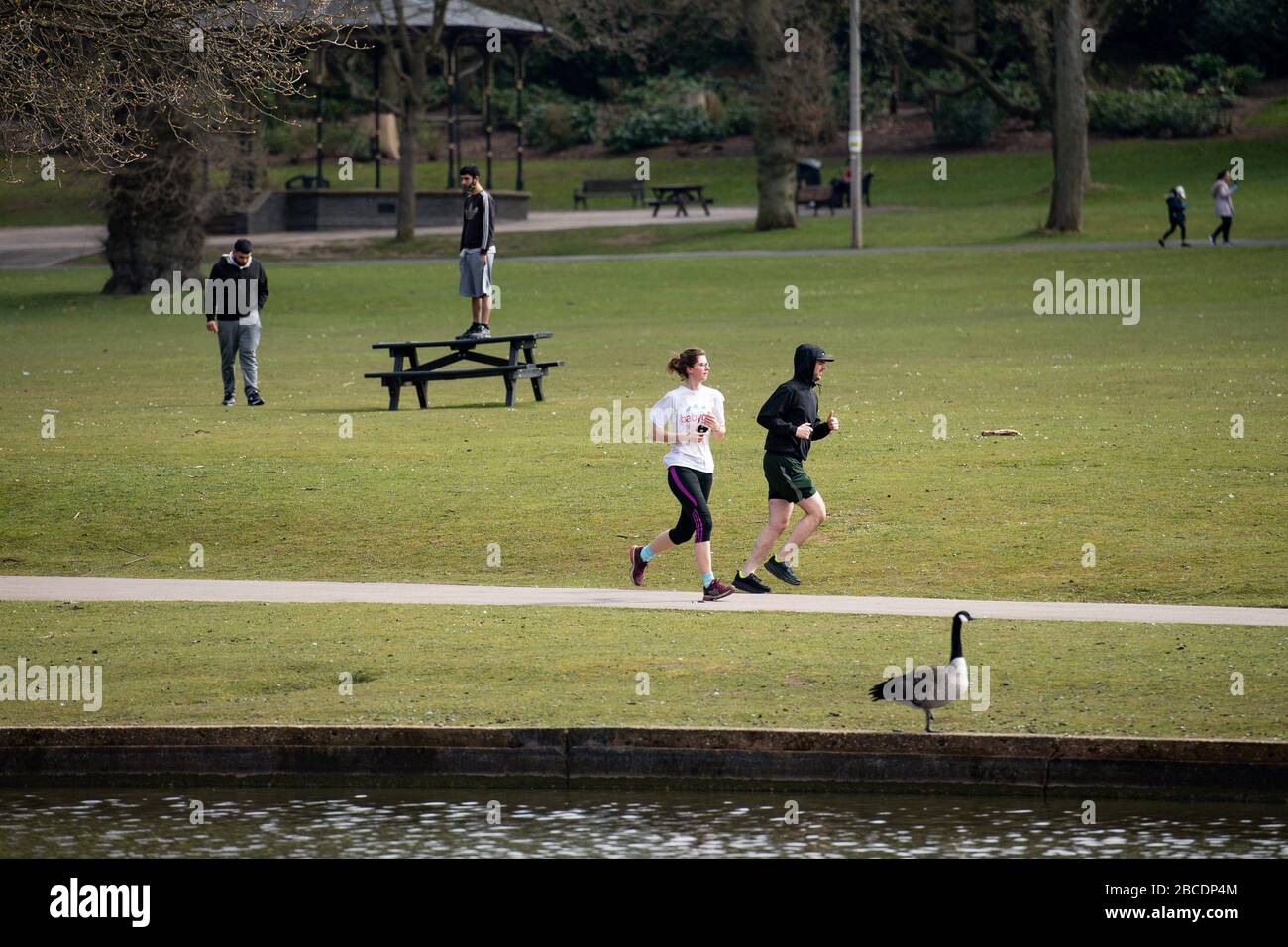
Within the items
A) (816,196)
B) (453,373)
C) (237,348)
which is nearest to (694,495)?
(453,373)

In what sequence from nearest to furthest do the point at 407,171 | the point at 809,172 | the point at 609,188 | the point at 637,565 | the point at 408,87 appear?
1. the point at 637,565
2. the point at 408,87
3. the point at 407,171
4. the point at 609,188
5. the point at 809,172

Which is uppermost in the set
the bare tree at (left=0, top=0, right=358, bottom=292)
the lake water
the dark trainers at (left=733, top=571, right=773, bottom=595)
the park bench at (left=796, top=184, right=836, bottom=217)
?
the park bench at (left=796, top=184, right=836, bottom=217)

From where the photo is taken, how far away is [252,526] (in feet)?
54.3

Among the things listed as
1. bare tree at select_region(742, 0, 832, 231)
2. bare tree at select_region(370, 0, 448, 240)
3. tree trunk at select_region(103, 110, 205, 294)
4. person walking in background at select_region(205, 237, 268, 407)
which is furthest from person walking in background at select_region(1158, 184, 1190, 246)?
person walking in background at select_region(205, 237, 268, 407)

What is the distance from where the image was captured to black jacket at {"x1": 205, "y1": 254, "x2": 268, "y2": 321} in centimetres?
2181

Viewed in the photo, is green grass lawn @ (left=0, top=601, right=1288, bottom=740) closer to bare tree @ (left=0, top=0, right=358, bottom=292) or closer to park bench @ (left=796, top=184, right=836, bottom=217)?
bare tree @ (left=0, top=0, right=358, bottom=292)

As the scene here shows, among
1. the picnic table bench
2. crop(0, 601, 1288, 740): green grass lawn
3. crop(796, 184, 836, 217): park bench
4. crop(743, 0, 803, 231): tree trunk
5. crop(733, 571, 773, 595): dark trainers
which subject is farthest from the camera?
crop(796, 184, 836, 217): park bench

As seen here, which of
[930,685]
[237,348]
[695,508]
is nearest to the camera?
[930,685]

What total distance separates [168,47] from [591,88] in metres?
60.5

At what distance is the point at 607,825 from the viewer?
9.48 metres

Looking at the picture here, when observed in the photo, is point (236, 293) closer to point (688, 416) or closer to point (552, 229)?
point (688, 416)

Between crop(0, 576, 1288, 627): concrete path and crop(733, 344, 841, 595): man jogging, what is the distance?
52 cm

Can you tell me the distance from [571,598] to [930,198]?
149ft

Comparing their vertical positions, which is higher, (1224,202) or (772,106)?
(772,106)
